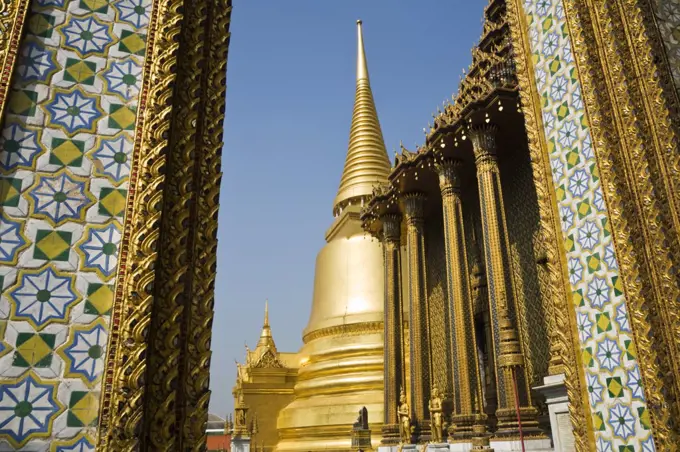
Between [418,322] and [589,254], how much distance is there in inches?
344

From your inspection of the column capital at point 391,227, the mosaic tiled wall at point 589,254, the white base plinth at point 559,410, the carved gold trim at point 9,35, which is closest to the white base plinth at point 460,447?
the white base plinth at point 559,410

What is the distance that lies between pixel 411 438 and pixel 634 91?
9.28 metres

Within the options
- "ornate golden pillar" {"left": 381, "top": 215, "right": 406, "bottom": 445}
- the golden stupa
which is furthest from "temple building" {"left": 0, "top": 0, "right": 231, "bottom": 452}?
the golden stupa

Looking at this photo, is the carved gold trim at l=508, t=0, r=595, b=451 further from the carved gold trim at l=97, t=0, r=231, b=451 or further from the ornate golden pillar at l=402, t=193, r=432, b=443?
the ornate golden pillar at l=402, t=193, r=432, b=443

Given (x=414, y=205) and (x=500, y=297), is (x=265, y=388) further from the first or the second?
(x=500, y=297)

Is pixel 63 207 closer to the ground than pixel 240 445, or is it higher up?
higher up

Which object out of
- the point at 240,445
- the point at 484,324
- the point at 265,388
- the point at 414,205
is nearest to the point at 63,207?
the point at 484,324

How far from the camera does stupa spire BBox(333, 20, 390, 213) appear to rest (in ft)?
66.5

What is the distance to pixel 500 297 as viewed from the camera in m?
9.63

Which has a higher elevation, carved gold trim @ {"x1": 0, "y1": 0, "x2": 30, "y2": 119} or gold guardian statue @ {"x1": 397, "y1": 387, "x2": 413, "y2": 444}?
carved gold trim @ {"x1": 0, "y1": 0, "x2": 30, "y2": 119}

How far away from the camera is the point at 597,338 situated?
12.5ft

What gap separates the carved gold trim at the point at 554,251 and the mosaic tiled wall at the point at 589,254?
5cm

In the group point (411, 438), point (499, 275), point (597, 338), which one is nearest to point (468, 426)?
point (411, 438)

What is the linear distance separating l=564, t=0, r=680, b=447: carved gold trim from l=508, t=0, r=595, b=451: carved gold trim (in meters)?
0.46
